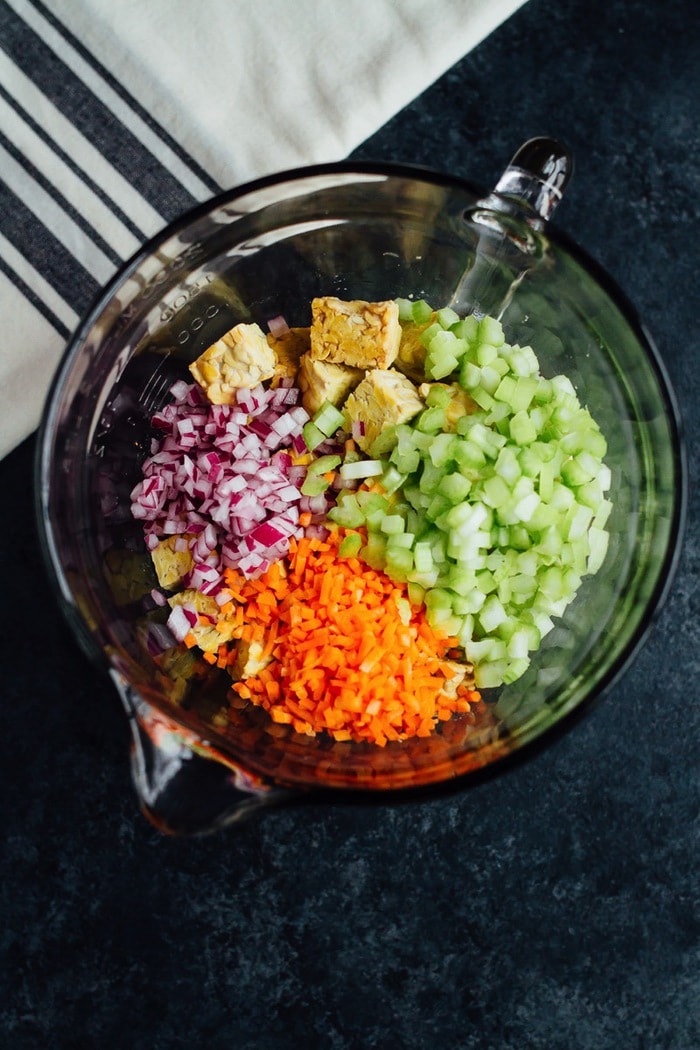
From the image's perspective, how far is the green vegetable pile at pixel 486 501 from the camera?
3.99 ft

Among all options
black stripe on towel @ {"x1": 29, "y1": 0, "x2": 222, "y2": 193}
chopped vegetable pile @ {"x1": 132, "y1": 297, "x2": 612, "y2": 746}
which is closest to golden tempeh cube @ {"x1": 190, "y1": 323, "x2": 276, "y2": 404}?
chopped vegetable pile @ {"x1": 132, "y1": 297, "x2": 612, "y2": 746}

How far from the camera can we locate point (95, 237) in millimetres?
1514

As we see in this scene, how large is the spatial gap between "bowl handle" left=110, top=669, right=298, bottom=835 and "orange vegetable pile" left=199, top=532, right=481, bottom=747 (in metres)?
0.13

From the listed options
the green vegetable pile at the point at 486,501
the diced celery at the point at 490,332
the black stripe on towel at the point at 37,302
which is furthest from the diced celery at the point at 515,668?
the black stripe on towel at the point at 37,302

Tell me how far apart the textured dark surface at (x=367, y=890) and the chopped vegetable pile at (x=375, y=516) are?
31 cm

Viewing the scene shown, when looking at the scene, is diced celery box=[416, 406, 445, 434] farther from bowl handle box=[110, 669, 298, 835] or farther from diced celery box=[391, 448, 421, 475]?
bowl handle box=[110, 669, 298, 835]

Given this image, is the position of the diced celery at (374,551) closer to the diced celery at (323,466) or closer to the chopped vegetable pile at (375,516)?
the chopped vegetable pile at (375,516)

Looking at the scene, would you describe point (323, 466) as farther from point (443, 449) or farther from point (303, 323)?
point (303, 323)

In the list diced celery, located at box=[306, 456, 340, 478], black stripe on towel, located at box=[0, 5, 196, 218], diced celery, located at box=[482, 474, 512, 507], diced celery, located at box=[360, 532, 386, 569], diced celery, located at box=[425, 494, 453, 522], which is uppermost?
black stripe on towel, located at box=[0, 5, 196, 218]

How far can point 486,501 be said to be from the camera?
1.21 meters

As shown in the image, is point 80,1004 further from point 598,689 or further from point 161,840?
point 598,689

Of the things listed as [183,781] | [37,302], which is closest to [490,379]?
[183,781]

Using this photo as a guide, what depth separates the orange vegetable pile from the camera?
1204 millimetres

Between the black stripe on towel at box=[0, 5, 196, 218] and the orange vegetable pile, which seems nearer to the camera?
the orange vegetable pile
